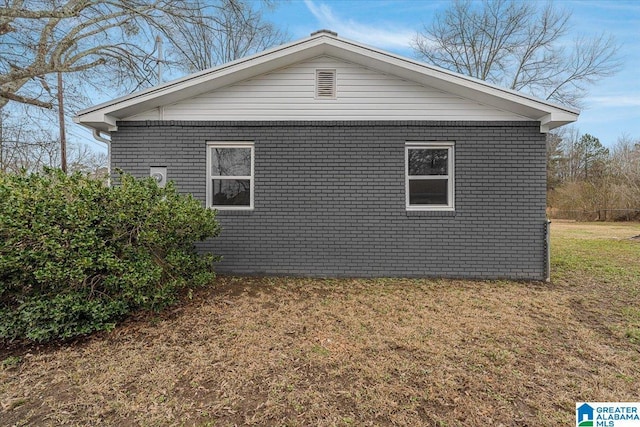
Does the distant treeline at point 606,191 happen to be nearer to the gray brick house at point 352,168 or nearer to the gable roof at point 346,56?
the gable roof at point 346,56

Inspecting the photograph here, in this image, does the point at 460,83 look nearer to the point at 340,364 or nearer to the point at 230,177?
the point at 230,177

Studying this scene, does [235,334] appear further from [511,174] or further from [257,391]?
[511,174]

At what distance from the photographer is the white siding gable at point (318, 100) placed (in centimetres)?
583

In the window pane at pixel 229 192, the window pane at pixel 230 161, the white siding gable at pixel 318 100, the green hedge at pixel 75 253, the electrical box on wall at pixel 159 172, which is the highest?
the white siding gable at pixel 318 100

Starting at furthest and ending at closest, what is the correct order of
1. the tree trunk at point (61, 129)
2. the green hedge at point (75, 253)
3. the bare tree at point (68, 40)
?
the tree trunk at point (61, 129)
the bare tree at point (68, 40)
the green hedge at point (75, 253)

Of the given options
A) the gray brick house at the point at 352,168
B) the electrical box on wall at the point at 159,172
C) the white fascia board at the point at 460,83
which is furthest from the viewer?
the electrical box on wall at the point at 159,172

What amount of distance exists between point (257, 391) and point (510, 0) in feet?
71.3

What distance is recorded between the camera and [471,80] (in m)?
5.35

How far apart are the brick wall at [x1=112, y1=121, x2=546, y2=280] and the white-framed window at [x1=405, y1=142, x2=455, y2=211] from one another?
0.19m

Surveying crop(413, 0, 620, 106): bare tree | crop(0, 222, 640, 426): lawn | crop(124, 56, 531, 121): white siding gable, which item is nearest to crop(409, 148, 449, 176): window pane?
crop(124, 56, 531, 121): white siding gable

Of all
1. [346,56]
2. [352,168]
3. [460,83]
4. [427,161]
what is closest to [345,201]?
[352,168]

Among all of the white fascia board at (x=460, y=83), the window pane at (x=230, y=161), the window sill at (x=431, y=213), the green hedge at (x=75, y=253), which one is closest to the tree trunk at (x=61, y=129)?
the window pane at (x=230, y=161)

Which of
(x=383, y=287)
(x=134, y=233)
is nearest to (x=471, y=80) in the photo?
(x=383, y=287)

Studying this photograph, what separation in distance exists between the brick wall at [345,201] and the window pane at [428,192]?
0.81 ft
